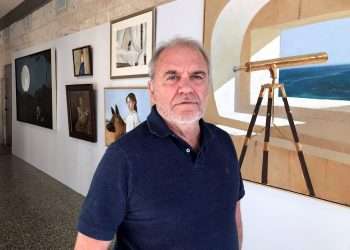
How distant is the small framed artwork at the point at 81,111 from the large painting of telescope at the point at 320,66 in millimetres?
2961

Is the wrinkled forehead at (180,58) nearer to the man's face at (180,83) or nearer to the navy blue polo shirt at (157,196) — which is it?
the man's face at (180,83)

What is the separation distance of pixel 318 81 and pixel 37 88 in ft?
19.1

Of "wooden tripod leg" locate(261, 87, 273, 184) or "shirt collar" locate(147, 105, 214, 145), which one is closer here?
"shirt collar" locate(147, 105, 214, 145)

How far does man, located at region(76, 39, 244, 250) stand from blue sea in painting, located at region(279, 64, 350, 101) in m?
0.89

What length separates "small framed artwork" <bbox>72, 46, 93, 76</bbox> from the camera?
458 centimetres

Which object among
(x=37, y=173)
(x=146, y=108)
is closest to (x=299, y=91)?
(x=146, y=108)

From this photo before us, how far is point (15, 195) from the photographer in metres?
5.00

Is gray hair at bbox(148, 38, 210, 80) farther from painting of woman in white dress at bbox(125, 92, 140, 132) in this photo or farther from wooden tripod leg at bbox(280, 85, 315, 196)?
painting of woman in white dress at bbox(125, 92, 140, 132)

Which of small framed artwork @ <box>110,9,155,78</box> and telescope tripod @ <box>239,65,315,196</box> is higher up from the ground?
small framed artwork @ <box>110,9,155,78</box>

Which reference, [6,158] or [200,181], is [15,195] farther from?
[200,181]

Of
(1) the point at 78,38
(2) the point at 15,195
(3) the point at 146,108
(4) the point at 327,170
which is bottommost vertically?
(2) the point at 15,195

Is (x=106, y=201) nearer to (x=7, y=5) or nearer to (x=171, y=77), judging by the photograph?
(x=171, y=77)

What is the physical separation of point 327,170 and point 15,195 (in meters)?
4.55

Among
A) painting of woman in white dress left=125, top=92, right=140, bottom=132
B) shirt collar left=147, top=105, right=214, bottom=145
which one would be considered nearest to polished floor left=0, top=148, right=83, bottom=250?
painting of woman in white dress left=125, top=92, right=140, bottom=132
